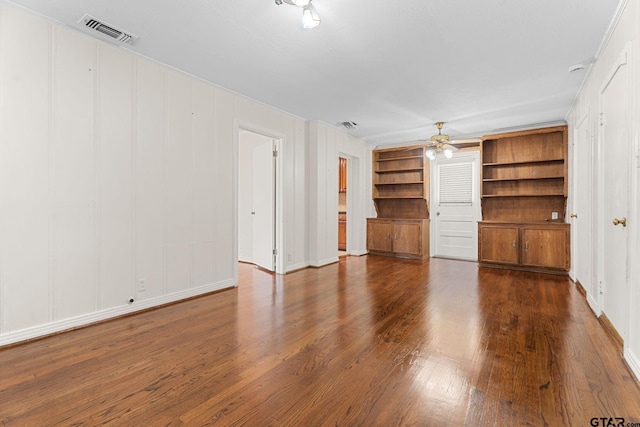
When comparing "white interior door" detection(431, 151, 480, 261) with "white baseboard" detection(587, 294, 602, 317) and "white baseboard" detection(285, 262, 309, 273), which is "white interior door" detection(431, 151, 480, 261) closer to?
"white baseboard" detection(587, 294, 602, 317)

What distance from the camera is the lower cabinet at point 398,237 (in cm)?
627

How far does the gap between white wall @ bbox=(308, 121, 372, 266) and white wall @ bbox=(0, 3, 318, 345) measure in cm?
165

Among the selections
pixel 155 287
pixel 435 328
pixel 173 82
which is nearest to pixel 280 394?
pixel 435 328

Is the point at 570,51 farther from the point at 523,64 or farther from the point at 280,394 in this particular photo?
the point at 280,394

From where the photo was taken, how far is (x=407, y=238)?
638 centimetres

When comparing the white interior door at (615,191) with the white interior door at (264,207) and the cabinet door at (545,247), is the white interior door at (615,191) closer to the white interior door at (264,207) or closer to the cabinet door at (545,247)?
the cabinet door at (545,247)

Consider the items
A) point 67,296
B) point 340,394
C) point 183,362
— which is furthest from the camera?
point 67,296

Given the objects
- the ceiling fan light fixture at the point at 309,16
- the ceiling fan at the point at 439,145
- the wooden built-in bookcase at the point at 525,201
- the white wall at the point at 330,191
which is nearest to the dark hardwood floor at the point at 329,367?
the wooden built-in bookcase at the point at 525,201

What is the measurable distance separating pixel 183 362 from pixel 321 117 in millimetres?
4139

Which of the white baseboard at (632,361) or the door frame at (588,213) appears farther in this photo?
the door frame at (588,213)

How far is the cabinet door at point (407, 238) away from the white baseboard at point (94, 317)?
13.1 ft

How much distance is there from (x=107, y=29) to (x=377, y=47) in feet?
7.66

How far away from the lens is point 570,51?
2.94 meters

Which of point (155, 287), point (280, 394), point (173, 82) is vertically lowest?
point (280, 394)
